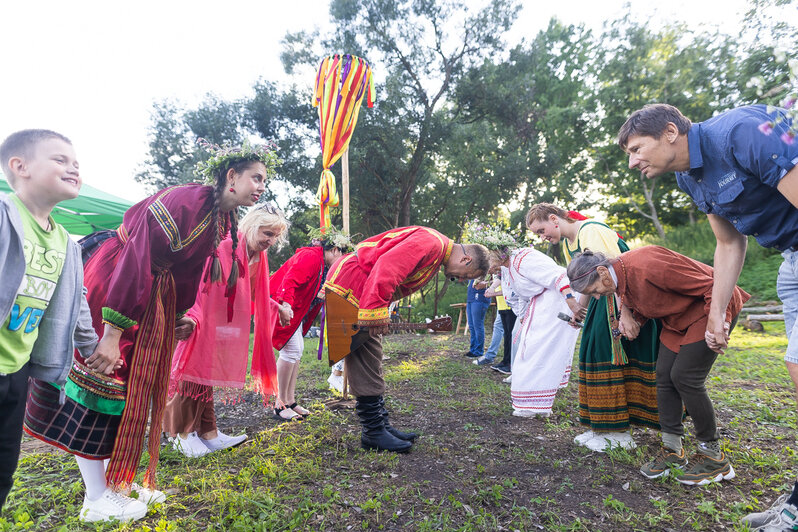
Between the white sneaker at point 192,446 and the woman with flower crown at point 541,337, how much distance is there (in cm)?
273

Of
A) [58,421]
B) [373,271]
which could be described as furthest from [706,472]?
[58,421]

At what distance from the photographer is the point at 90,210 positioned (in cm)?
859

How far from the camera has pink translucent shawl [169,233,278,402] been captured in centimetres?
317

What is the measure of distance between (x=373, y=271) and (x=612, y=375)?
77.5 inches

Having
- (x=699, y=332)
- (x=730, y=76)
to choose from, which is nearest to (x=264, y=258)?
(x=699, y=332)

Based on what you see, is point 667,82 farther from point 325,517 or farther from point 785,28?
point 325,517

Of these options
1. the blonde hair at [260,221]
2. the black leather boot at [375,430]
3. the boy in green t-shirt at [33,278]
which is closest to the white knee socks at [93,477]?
the boy in green t-shirt at [33,278]

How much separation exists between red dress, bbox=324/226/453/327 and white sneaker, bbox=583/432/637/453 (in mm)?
1825

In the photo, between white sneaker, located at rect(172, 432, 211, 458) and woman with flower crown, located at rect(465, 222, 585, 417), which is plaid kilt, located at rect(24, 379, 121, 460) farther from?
woman with flower crown, located at rect(465, 222, 585, 417)

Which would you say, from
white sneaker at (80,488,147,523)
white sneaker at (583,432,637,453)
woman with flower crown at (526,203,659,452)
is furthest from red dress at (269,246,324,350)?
white sneaker at (583,432,637,453)

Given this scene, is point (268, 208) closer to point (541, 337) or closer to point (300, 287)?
point (300, 287)

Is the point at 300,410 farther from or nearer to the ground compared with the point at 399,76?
nearer to the ground

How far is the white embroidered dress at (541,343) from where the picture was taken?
4.11 m

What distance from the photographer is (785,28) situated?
12492mm
